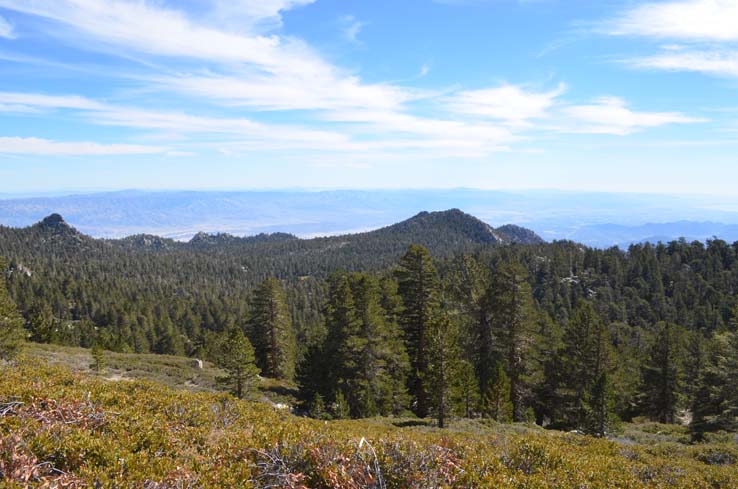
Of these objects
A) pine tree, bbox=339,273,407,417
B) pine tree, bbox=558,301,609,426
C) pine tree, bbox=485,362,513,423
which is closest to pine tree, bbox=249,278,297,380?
pine tree, bbox=339,273,407,417

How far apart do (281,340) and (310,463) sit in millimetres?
36361

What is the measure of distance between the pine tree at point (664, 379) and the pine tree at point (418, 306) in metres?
25.3

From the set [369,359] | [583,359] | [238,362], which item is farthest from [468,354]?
[238,362]

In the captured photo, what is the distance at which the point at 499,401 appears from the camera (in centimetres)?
2705

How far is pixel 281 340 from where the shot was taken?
41594 mm

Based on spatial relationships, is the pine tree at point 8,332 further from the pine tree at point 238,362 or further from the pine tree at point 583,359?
the pine tree at point 583,359

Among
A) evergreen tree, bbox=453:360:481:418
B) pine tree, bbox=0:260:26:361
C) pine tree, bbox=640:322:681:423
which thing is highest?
pine tree, bbox=0:260:26:361

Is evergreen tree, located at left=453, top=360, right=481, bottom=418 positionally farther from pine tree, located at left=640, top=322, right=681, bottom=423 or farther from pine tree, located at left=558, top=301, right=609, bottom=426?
pine tree, located at left=640, top=322, right=681, bottom=423

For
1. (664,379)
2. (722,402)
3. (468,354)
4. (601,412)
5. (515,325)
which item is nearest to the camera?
(601,412)

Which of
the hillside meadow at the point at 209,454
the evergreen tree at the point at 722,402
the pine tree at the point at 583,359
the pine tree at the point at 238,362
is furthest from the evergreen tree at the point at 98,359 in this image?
the evergreen tree at the point at 722,402

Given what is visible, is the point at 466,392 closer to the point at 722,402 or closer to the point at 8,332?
the point at 722,402

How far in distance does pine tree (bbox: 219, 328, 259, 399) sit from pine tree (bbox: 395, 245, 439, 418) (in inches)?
462

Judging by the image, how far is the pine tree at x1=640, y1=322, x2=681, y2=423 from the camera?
39.9m

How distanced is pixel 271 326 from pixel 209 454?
114 ft
